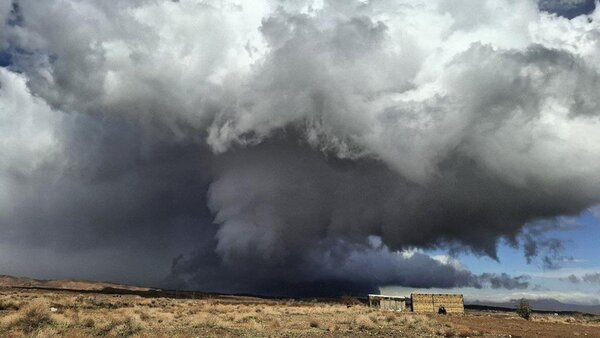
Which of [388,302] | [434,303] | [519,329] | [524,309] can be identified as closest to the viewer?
[519,329]

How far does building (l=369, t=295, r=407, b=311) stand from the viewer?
9824cm

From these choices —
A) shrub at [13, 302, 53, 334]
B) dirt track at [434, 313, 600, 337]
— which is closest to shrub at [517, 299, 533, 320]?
dirt track at [434, 313, 600, 337]

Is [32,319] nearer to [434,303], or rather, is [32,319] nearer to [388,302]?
[434,303]

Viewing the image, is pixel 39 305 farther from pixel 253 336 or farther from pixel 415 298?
pixel 415 298

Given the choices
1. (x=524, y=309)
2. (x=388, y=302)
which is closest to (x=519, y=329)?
(x=524, y=309)

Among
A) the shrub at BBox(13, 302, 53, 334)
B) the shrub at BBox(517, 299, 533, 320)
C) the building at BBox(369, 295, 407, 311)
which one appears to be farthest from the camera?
the building at BBox(369, 295, 407, 311)

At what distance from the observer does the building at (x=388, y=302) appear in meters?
98.2

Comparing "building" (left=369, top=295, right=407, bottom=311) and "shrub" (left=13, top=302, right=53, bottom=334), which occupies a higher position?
"shrub" (left=13, top=302, right=53, bottom=334)

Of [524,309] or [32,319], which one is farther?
[524,309]

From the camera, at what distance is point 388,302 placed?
9931 cm

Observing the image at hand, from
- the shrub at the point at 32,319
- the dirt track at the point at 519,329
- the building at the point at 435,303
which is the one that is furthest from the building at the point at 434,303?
the shrub at the point at 32,319

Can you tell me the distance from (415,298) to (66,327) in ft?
255

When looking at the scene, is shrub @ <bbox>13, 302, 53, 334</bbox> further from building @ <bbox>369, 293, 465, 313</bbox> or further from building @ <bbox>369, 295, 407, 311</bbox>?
building @ <bbox>369, 295, 407, 311</bbox>

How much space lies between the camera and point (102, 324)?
27.8 m
